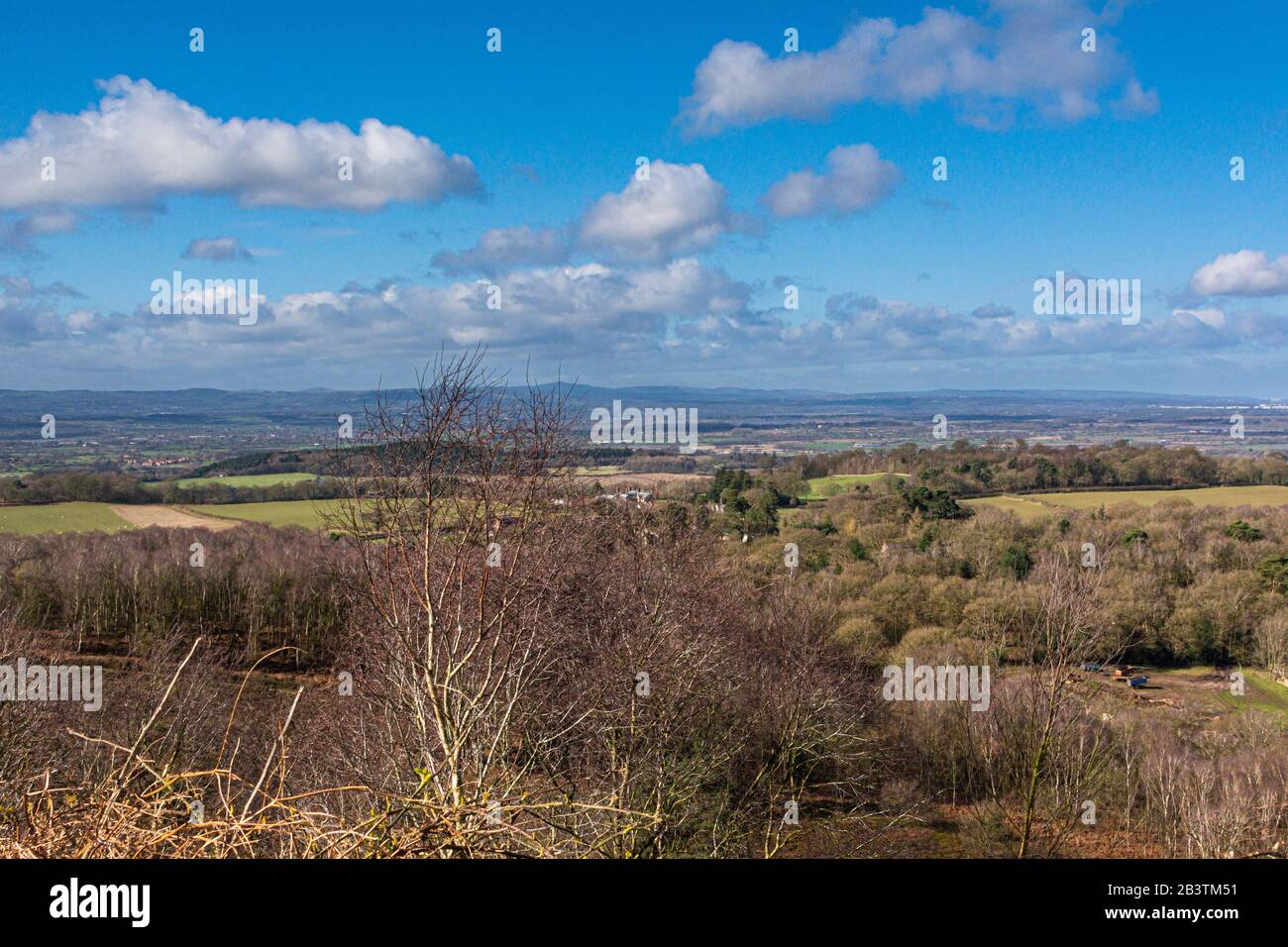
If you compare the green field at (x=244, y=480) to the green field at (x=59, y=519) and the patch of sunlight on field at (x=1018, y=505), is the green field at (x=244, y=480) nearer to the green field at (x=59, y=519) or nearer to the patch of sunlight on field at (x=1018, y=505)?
the green field at (x=59, y=519)

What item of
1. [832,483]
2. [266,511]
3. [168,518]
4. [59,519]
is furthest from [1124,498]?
[59,519]

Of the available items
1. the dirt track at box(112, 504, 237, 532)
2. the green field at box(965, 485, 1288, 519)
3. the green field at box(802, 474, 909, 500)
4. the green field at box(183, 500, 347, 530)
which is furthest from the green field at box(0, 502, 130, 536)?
the green field at box(965, 485, 1288, 519)

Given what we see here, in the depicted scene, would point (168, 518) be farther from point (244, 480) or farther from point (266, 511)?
point (244, 480)

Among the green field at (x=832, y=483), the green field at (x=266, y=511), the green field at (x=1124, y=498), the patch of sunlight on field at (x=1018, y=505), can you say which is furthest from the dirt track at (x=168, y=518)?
the green field at (x=1124, y=498)

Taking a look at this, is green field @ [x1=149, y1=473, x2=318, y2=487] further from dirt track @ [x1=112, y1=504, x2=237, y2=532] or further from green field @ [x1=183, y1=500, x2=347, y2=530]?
dirt track @ [x1=112, y1=504, x2=237, y2=532]
